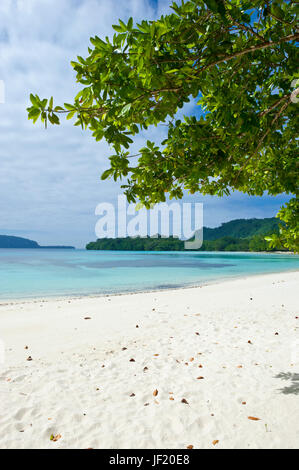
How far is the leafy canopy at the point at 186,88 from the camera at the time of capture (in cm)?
260

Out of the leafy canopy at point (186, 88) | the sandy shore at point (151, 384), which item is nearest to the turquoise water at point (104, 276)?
the sandy shore at point (151, 384)

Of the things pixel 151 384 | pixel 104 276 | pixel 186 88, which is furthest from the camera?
pixel 104 276

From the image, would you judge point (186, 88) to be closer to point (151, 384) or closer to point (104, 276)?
point (151, 384)

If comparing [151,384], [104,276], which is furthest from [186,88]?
[104,276]

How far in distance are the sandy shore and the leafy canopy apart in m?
2.50

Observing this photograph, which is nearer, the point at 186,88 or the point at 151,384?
the point at 186,88

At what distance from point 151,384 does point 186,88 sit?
4.55 metres

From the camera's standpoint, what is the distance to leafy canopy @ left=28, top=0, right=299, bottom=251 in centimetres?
260

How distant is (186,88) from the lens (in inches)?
110

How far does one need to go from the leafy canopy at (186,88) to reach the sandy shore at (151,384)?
2499mm

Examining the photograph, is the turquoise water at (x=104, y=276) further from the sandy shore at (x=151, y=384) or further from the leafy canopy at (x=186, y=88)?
the leafy canopy at (x=186, y=88)

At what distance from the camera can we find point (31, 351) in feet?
21.1

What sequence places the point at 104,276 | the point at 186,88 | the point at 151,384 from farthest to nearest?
the point at 104,276 < the point at 151,384 < the point at 186,88

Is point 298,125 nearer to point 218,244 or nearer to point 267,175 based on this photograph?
point 267,175
